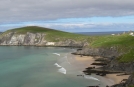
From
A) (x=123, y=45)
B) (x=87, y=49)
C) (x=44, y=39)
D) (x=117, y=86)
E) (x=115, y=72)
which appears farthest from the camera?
(x=44, y=39)

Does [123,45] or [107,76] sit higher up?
[123,45]

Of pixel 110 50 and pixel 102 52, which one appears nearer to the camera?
pixel 110 50

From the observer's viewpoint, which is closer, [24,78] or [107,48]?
[24,78]

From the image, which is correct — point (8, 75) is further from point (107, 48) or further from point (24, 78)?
point (107, 48)

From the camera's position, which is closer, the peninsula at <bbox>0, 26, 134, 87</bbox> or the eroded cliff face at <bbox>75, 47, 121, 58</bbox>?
the peninsula at <bbox>0, 26, 134, 87</bbox>

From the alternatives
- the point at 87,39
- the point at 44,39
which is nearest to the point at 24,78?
the point at 87,39

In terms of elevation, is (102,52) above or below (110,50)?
below

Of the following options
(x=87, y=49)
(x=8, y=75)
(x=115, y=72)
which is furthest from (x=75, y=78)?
(x=87, y=49)

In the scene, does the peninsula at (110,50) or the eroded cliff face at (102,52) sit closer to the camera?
the peninsula at (110,50)

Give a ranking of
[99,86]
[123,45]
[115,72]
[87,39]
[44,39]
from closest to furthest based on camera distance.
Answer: [99,86], [115,72], [123,45], [87,39], [44,39]
